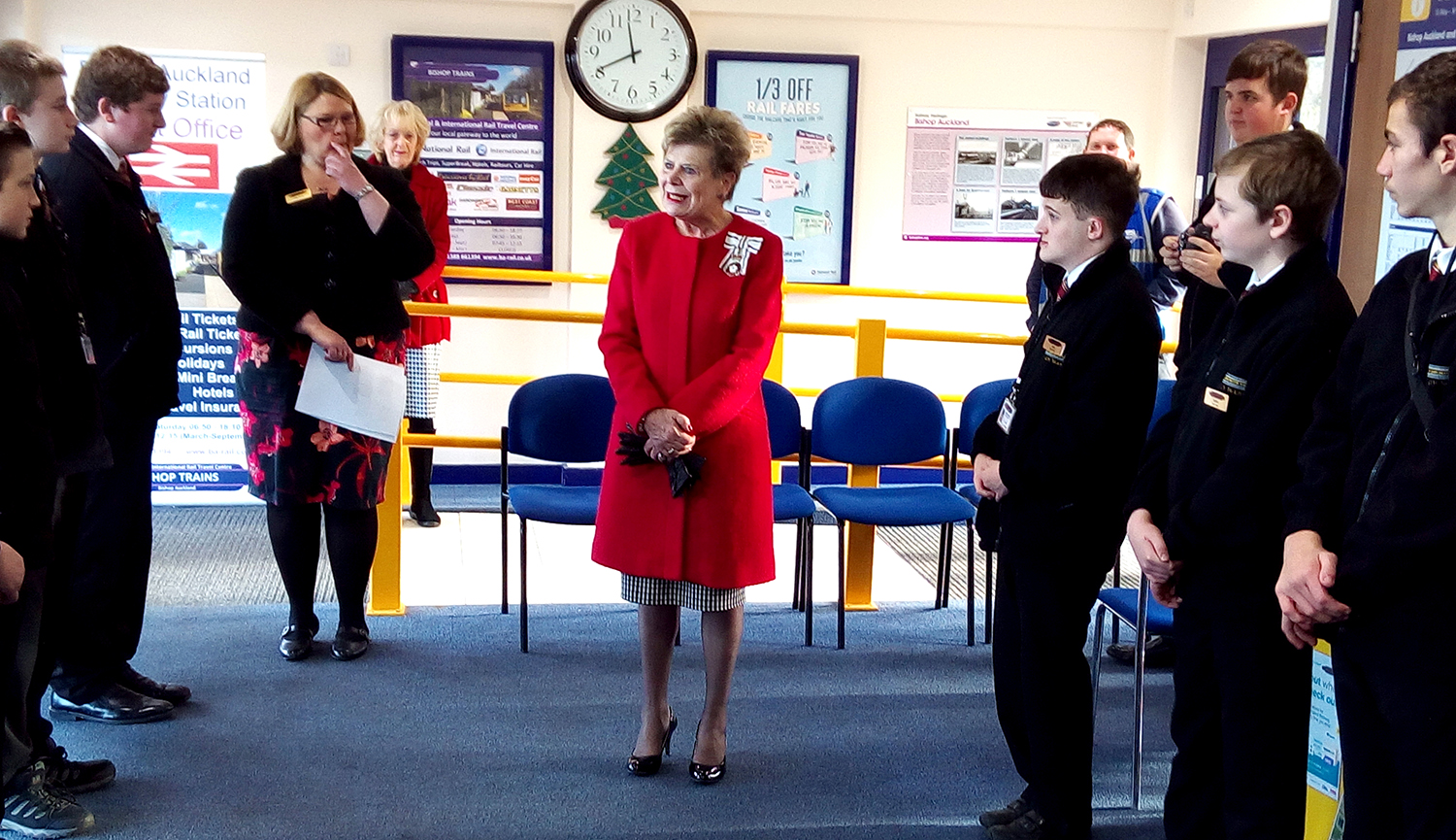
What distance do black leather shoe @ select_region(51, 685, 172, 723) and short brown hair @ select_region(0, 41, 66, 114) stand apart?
1456mm

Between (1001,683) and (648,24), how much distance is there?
157 inches

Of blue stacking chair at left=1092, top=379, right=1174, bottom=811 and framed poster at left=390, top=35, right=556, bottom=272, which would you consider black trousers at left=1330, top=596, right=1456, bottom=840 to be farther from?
framed poster at left=390, top=35, right=556, bottom=272

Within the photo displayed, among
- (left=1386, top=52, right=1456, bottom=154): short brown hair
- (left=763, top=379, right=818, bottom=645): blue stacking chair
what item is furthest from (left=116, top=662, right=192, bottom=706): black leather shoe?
(left=1386, top=52, right=1456, bottom=154): short brown hair

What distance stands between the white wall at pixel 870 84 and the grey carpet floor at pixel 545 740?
2192mm

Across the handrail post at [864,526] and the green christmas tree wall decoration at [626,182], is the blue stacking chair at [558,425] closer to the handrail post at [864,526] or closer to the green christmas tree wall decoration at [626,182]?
the handrail post at [864,526]

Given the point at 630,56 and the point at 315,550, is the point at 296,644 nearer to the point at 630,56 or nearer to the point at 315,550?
the point at 315,550

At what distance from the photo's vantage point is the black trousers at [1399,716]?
179 centimetres

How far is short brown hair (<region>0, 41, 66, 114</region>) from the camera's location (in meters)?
2.74

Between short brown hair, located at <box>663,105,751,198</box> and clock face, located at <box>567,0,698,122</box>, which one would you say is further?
clock face, located at <box>567,0,698,122</box>

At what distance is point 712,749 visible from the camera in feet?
10.2

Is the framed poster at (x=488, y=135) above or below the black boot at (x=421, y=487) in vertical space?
above

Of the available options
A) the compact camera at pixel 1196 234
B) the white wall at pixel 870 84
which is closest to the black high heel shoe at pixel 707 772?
the compact camera at pixel 1196 234

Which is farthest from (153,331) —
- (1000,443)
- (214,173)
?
(214,173)

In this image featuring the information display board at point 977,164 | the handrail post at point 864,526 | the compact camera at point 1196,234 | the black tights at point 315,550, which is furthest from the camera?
the information display board at point 977,164
